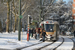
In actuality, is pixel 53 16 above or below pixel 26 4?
below

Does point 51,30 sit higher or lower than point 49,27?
lower

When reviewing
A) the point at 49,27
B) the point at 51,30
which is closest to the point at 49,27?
the point at 49,27

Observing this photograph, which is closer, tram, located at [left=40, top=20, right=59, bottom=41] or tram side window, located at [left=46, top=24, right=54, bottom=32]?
tram, located at [left=40, top=20, right=59, bottom=41]

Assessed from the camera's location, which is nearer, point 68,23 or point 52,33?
point 52,33

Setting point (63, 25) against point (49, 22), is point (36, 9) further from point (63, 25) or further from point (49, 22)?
point (49, 22)

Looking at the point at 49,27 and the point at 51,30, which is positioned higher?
the point at 49,27

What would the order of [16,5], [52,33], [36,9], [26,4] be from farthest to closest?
[36,9]
[16,5]
[26,4]
[52,33]

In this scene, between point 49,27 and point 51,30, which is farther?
point 49,27

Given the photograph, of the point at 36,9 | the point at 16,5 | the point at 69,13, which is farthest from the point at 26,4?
the point at 69,13

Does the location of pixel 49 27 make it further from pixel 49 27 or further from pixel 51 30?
pixel 51 30

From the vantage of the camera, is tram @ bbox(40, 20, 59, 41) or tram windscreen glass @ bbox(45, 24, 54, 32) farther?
tram windscreen glass @ bbox(45, 24, 54, 32)

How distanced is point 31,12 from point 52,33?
28.5 metres

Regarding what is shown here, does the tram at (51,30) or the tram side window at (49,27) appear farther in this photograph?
the tram side window at (49,27)

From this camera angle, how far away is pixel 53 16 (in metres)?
67.7
